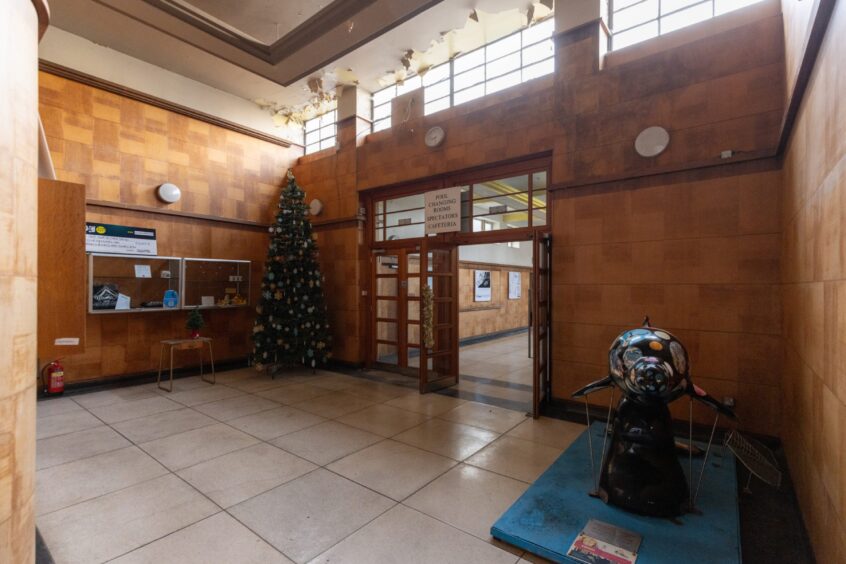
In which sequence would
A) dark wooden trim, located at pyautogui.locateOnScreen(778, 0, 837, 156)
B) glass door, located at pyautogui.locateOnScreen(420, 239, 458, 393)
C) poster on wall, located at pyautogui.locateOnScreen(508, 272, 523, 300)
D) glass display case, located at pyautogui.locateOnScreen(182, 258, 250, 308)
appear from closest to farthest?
dark wooden trim, located at pyautogui.locateOnScreen(778, 0, 837, 156) → glass door, located at pyautogui.locateOnScreen(420, 239, 458, 393) → glass display case, located at pyautogui.locateOnScreen(182, 258, 250, 308) → poster on wall, located at pyautogui.locateOnScreen(508, 272, 523, 300)

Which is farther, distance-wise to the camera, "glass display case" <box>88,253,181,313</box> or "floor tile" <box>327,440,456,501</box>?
"glass display case" <box>88,253,181,313</box>

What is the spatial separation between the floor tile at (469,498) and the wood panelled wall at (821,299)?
152cm

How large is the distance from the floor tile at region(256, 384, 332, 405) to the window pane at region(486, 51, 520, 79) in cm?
477

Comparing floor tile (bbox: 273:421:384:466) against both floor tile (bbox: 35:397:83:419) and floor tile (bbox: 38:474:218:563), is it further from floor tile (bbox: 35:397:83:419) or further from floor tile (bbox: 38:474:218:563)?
floor tile (bbox: 35:397:83:419)

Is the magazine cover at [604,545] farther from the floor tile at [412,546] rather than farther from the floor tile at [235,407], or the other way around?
the floor tile at [235,407]

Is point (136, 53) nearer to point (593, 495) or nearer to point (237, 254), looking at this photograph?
point (237, 254)

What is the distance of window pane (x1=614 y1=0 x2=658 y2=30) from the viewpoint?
165 inches

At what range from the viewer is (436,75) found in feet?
19.5

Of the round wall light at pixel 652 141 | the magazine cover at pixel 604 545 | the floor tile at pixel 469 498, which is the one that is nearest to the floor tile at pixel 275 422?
the floor tile at pixel 469 498

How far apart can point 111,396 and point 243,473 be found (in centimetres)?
323

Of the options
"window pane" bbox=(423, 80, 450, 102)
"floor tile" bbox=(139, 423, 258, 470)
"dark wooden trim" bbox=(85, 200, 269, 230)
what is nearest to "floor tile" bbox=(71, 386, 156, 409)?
"floor tile" bbox=(139, 423, 258, 470)

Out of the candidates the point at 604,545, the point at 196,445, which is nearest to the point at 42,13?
the point at 196,445

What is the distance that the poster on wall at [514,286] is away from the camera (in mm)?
11047

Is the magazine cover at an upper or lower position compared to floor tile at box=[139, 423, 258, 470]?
upper
